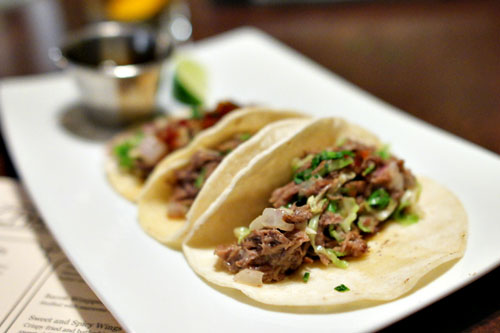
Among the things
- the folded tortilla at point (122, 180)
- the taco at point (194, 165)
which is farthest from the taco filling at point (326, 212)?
the folded tortilla at point (122, 180)

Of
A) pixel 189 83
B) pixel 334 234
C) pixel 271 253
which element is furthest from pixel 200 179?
pixel 189 83

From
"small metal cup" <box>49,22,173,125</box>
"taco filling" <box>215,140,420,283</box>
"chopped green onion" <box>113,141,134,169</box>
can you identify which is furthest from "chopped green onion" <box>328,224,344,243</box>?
"small metal cup" <box>49,22,173,125</box>

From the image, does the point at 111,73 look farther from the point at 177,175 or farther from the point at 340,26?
the point at 340,26

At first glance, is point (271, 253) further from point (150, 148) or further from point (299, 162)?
point (150, 148)

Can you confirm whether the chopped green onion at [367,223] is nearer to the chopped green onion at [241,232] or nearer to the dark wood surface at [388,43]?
the chopped green onion at [241,232]

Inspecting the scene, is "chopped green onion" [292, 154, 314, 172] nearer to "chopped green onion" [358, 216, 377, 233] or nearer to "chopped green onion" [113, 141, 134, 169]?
"chopped green onion" [358, 216, 377, 233]

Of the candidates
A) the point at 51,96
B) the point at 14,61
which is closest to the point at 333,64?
the point at 51,96
